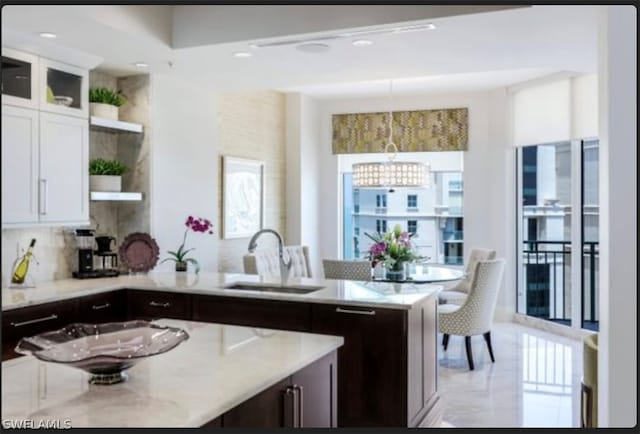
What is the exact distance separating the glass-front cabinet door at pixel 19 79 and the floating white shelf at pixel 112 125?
0.60 m

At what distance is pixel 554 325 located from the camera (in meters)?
6.78

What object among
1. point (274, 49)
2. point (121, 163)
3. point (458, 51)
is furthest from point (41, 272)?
point (458, 51)

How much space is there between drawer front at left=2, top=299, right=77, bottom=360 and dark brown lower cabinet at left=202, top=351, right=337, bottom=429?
2.06m

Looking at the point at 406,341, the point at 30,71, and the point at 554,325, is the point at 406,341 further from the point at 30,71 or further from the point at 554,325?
the point at 554,325

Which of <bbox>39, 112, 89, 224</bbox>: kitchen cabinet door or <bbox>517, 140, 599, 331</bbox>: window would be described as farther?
<bbox>517, 140, 599, 331</bbox>: window

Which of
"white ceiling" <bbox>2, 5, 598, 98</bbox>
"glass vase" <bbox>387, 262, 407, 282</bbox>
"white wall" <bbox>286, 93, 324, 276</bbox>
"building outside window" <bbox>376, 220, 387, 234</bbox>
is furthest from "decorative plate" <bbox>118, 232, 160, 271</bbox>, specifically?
"building outside window" <bbox>376, 220, 387, 234</bbox>

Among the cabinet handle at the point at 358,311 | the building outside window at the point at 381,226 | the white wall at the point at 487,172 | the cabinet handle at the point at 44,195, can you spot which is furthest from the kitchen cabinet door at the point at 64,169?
the building outside window at the point at 381,226

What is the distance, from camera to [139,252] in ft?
15.5

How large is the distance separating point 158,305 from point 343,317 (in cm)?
142

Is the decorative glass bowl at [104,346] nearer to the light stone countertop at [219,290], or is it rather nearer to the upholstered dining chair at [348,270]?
the light stone countertop at [219,290]

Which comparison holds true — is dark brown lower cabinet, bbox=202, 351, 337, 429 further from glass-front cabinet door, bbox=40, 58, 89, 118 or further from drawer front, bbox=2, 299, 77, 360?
glass-front cabinet door, bbox=40, 58, 89, 118

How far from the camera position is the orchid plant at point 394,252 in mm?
5531

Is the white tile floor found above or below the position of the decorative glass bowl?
below

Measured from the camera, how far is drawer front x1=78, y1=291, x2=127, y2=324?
3.88 meters
